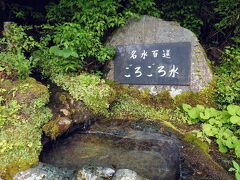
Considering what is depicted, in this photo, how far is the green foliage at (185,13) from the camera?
26.0 ft

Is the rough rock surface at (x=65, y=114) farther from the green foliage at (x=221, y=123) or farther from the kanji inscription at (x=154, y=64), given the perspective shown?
the green foliage at (x=221, y=123)

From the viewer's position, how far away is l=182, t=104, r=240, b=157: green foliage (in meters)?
4.96

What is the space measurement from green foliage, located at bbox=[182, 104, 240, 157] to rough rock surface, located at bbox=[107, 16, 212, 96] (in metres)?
0.74

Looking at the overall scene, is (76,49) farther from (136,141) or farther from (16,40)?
(136,141)

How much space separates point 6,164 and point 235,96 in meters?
4.43

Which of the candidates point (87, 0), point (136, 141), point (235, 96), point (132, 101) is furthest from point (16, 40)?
point (235, 96)

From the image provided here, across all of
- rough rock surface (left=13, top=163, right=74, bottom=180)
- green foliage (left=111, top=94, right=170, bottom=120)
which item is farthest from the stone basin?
green foliage (left=111, top=94, right=170, bottom=120)

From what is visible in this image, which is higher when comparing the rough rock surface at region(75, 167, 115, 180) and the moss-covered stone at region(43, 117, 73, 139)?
the moss-covered stone at region(43, 117, 73, 139)

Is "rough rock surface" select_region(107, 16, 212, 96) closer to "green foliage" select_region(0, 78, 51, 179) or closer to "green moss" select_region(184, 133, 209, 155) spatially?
"green moss" select_region(184, 133, 209, 155)

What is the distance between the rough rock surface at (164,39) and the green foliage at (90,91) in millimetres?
1137

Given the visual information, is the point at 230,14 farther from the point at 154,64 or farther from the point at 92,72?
the point at 92,72

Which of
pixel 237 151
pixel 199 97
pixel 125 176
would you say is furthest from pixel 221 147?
pixel 125 176

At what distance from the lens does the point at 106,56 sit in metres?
6.64

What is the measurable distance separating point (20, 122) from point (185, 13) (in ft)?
17.9
